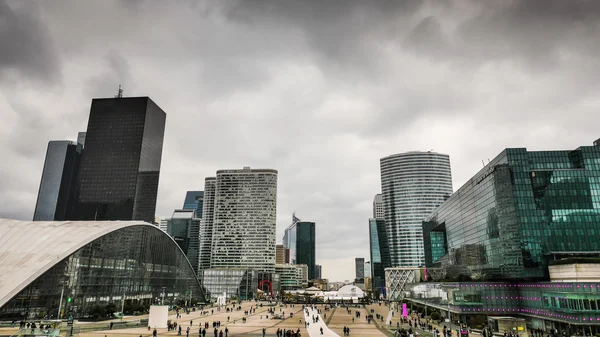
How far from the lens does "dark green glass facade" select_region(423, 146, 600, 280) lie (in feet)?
275

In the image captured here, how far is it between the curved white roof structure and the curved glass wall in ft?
3.29

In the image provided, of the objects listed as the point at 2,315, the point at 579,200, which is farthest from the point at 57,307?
the point at 579,200

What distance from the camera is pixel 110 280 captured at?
74875mm

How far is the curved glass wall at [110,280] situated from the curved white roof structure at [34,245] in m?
1.00

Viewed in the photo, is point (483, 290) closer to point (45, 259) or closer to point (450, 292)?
point (450, 292)

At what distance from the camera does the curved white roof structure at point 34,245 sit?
193 ft

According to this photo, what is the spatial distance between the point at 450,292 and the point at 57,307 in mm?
74725

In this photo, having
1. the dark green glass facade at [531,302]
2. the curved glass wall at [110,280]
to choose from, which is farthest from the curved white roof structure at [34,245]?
the dark green glass facade at [531,302]

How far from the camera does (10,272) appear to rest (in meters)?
60.1

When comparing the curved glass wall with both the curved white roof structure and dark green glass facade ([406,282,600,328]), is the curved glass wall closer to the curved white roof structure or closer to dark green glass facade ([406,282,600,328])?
the curved white roof structure

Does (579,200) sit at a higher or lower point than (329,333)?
higher

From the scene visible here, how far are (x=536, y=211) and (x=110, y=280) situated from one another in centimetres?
8958

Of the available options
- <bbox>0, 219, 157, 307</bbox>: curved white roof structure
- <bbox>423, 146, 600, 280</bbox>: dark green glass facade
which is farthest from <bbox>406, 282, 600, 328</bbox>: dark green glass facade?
<bbox>0, 219, 157, 307</bbox>: curved white roof structure

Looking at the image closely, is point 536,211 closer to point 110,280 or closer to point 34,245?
point 110,280
